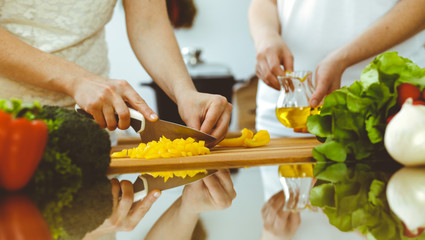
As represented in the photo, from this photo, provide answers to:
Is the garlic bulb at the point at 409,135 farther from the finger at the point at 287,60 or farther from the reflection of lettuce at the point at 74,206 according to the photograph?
the finger at the point at 287,60

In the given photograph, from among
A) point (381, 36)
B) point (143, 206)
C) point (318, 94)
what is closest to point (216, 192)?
point (143, 206)

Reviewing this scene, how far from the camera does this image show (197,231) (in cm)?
52

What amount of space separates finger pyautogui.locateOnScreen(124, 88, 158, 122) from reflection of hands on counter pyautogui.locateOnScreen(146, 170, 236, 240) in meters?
0.32

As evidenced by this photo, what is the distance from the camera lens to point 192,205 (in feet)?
2.15

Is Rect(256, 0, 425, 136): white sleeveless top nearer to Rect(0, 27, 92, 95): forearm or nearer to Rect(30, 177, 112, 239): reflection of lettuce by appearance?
Rect(0, 27, 92, 95): forearm

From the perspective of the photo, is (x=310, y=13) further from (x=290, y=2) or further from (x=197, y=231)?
(x=197, y=231)

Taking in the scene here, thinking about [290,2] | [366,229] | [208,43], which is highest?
[366,229]

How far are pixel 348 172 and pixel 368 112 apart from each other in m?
0.14

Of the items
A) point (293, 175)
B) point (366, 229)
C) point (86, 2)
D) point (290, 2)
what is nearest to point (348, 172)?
point (293, 175)

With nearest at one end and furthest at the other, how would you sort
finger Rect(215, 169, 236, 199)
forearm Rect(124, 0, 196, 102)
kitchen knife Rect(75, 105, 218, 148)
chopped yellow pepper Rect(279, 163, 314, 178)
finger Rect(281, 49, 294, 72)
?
finger Rect(215, 169, 236, 199) → chopped yellow pepper Rect(279, 163, 314, 178) → kitchen knife Rect(75, 105, 218, 148) → forearm Rect(124, 0, 196, 102) → finger Rect(281, 49, 294, 72)

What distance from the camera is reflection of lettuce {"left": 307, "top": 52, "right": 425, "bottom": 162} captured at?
92 centimetres

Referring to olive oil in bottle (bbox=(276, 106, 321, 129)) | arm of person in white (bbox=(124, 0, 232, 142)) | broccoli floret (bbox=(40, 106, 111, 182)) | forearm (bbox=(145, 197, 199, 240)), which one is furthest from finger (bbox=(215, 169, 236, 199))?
olive oil in bottle (bbox=(276, 106, 321, 129))

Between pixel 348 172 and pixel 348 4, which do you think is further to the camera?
pixel 348 4

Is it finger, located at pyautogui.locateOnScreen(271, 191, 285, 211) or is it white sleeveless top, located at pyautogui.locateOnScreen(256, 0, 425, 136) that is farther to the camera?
white sleeveless top, located at pyautogui.locateOnScreen(256, 0, 425, 136)
